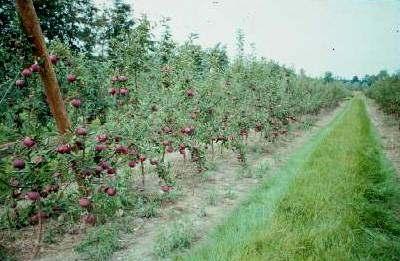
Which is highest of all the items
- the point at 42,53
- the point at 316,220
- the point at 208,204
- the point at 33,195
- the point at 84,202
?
the point at 42,53

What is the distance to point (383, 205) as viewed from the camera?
5.93 metres

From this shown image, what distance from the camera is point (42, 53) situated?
A: 4.92 m

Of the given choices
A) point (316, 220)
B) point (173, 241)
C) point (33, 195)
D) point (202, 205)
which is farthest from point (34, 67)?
point (316, 220)

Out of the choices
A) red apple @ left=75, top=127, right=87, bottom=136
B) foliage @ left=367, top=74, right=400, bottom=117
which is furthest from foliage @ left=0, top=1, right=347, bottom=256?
foliage @ left=367, top=74, right=400, bottom=117

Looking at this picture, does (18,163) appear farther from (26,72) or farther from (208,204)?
(208,204)

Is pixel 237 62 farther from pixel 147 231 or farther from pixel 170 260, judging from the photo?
pixel 170 260

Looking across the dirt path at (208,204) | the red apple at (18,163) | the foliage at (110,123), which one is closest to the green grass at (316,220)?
the dirt path at (208,204)

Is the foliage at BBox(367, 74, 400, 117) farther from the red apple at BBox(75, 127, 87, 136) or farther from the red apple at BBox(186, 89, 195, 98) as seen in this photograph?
the red apple at BBox(75, 127, 87, 136)

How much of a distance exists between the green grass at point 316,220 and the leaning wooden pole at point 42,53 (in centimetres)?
245

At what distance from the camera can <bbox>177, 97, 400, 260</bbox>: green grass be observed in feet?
13.6

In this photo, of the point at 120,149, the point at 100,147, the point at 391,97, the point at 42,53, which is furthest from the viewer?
the point at 391,97

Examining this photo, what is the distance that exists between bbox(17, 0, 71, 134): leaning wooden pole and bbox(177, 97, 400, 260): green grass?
245 centimetres

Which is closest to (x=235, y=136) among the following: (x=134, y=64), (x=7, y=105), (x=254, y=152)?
(x=254, y=152)

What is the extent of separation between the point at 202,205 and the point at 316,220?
2069 millimetres
